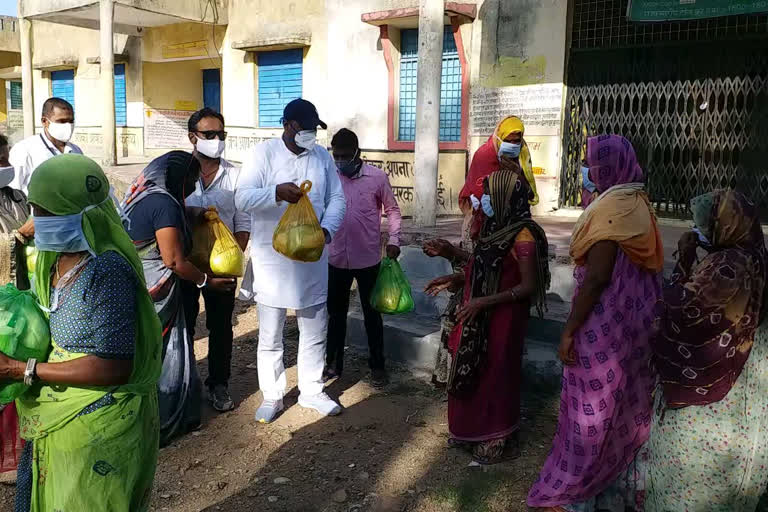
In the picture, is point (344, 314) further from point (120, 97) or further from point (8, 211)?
point (120, 97)

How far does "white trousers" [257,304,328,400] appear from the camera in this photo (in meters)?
3.98

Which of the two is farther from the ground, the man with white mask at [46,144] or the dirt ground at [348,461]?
the man with white mask at [46,144]

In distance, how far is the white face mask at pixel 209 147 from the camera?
13.2 feet

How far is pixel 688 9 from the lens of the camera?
694 cm

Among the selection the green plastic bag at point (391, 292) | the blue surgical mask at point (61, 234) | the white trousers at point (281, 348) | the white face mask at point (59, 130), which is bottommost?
the white trousers at point (281, 348)

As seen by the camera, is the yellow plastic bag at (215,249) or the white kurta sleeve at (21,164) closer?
the yellow plastic bag at (215,249)

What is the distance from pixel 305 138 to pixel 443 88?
6.11m


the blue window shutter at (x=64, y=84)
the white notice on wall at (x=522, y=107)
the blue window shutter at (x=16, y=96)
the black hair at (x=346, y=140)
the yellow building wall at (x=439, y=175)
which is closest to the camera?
the black hair at (x=346, y=140)

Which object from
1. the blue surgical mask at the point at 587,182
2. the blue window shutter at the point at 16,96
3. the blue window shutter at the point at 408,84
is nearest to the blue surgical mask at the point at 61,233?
the blue surgical mask at the point at 587,182

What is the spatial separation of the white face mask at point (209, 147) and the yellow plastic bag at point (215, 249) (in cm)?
39

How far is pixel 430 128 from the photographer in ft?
24.6

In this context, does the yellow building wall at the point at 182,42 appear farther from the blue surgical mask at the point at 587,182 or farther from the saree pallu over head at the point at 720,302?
the saree pallu over head at the point at 720,302

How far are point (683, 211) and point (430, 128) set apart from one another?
318cm

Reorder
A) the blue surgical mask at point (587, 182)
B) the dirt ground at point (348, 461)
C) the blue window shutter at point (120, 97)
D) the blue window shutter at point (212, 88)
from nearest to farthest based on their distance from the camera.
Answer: the blue surgical mask at point (587, 182)
the dirt ground at point (348, 461)
the blue window shutter at point (212, 88)
the blue window shutter at point (120, 97)
